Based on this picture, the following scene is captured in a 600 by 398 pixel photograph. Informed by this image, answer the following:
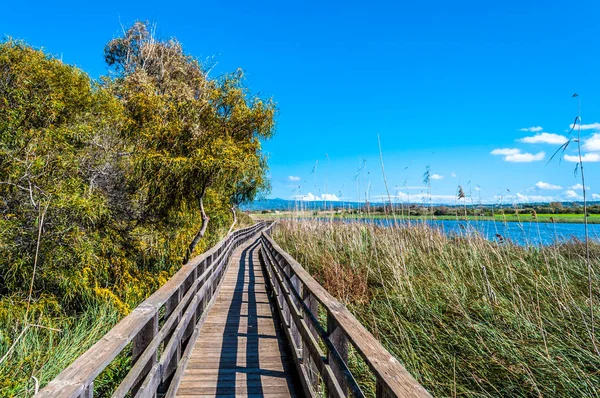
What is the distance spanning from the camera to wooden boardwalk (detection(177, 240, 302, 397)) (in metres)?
3.42

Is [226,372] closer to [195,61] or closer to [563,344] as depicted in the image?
[563,344]

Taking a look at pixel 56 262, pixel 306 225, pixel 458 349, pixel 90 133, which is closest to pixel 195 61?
pixel 306 225

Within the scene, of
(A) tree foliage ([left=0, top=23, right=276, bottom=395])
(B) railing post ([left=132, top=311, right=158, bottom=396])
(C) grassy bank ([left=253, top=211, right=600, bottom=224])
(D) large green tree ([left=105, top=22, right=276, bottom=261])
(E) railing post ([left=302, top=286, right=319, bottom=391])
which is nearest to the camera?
(B) railing post ([left=132, top=311, right=158, bottom=396])

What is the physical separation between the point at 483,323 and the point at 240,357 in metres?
2.55

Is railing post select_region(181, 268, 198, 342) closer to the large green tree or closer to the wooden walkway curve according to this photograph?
the wooden walkway curve

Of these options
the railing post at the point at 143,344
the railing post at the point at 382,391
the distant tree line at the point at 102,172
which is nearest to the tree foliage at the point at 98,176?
the distant tree line at the point at 102,172

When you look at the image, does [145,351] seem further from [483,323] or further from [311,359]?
[483,323]

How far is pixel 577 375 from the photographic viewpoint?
251 cm

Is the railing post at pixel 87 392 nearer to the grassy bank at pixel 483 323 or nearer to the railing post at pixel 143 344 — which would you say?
the railing post at pixel 143 344

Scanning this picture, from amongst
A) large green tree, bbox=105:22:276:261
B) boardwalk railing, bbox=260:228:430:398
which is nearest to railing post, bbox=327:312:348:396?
boardwalk railing, bbox=260:228:430:398

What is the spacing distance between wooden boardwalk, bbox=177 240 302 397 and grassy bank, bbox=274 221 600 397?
0.96m

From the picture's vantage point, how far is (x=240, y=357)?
4.21 m

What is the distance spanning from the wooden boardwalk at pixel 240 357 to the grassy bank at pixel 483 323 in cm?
96

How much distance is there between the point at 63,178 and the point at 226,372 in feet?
16.2
